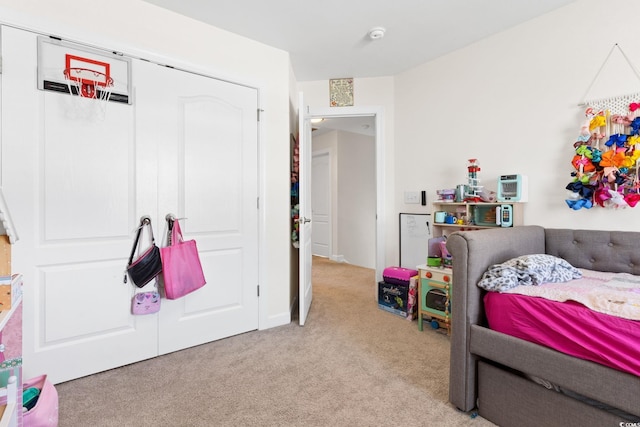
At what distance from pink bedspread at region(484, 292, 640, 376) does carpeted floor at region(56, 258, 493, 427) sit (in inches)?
20.4

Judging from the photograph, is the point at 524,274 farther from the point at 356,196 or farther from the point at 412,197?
the point at 356,196

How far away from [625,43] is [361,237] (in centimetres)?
393

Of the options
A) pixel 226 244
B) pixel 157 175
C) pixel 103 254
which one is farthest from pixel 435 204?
pixel 103 254

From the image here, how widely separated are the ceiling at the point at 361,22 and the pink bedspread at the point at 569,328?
201cm

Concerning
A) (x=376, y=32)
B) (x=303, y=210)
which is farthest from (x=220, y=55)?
(x=303, y=210)

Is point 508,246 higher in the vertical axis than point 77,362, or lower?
higher

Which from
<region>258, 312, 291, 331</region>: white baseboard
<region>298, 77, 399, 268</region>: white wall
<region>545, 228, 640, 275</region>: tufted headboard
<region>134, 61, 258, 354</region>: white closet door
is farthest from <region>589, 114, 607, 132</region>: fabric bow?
<region>258, 312, 291, 331</region>: white baseboard

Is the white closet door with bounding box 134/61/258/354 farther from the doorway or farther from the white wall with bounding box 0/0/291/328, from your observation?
the doorway

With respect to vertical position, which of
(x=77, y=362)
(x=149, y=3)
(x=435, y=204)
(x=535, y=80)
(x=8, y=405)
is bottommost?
(x=77, y=362)

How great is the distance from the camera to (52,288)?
1.80 metres

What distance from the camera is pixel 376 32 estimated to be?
2.46m

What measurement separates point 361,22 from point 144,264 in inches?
92.1

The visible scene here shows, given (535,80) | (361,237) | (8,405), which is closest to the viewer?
(8,405)

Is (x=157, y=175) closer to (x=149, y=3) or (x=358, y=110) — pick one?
(x=149, y=3)
